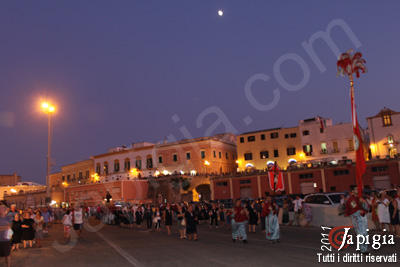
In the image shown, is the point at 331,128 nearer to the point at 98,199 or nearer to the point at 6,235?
the point at 98,199

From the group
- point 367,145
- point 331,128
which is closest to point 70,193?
point 331,128

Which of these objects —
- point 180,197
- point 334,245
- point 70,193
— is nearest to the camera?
point 334,245

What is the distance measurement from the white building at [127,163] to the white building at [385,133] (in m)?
34.7

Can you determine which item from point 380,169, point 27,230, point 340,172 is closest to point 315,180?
point 340,172

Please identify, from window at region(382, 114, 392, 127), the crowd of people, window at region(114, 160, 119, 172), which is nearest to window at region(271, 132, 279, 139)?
window at region(382, 114, 392, 127)

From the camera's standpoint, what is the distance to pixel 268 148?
5759cm

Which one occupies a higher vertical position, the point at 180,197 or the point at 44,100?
the point at 44,100

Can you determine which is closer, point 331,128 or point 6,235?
point 6,235

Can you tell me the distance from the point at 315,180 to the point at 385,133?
1039 centimetres

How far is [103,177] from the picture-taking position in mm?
72688

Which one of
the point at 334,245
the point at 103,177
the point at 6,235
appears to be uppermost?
the point at 103,177

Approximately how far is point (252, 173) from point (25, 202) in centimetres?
5522

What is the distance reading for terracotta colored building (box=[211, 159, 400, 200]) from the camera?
43.3 meters

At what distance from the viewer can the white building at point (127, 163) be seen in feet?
218
